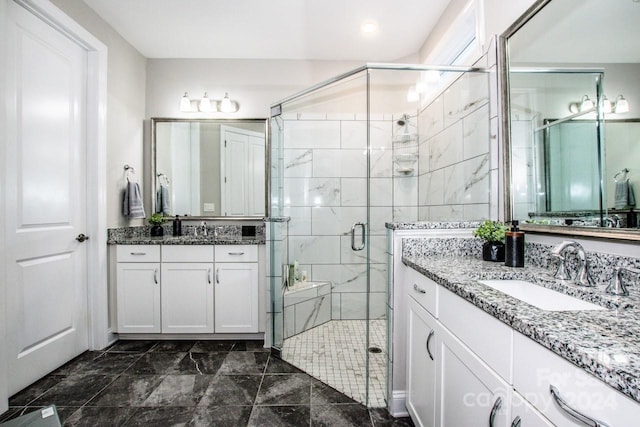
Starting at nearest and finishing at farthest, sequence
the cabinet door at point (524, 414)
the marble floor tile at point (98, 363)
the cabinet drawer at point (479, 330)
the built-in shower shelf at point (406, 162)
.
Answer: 1. the cabinet door at point (524, 414)
2. the cabinet drawer at point (479, 330)
3. the marble floor tile at point (98, 363)
4. the built-in shower shelf at point (406, 162)

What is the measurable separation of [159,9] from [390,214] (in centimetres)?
249

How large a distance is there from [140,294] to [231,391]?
4.07 ft

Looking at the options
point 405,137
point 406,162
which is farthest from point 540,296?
point 405,137

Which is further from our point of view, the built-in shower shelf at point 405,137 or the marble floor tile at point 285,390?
the built-in shower shelf at point 405,137

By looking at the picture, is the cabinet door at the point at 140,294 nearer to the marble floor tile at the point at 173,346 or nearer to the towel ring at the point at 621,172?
the marble floor tile at the point at 173,346

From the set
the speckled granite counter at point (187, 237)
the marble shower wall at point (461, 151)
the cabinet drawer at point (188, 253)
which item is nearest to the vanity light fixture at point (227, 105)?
the speckled granite counter at point (187, 237)

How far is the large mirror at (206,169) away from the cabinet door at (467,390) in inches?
87.5

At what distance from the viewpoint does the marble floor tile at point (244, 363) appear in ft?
6.63

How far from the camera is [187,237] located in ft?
8.73

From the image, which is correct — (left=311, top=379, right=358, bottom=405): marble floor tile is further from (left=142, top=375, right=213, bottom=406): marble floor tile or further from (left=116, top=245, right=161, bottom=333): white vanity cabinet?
(left=116, top=245, right=161, bottom=333): white vanity cabinet

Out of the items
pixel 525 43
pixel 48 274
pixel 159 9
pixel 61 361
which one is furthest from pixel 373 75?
pixel 61 361

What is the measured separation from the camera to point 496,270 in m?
1.22

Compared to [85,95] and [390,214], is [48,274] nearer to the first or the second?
[85,95]

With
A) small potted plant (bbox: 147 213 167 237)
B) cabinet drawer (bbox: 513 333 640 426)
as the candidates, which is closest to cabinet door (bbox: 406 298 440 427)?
cabinet drawer (bbox: 513 333 640 426)
